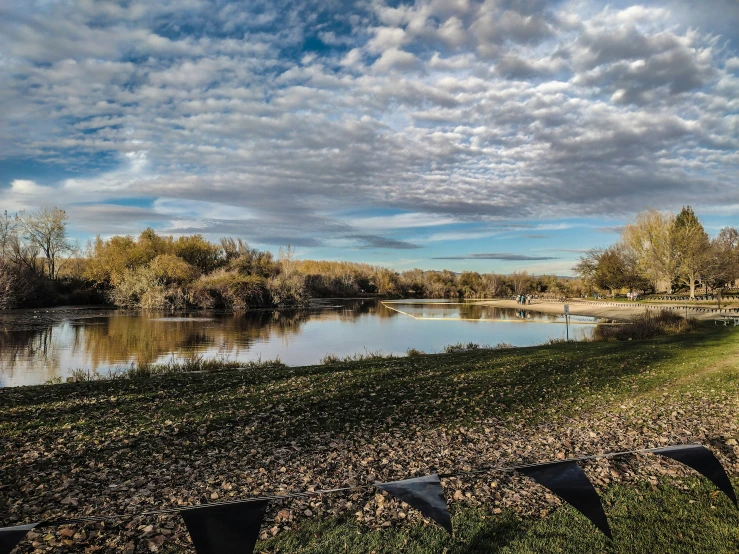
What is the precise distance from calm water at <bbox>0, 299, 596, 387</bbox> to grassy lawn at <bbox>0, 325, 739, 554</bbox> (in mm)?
6792

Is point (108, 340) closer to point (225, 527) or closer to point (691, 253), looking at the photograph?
point (225, 527)

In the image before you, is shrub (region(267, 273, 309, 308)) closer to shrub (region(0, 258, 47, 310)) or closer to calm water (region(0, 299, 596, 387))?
calm water (region(0, 299, 596, 387))

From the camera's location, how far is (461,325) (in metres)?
33.1

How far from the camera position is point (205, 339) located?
75.8 ft

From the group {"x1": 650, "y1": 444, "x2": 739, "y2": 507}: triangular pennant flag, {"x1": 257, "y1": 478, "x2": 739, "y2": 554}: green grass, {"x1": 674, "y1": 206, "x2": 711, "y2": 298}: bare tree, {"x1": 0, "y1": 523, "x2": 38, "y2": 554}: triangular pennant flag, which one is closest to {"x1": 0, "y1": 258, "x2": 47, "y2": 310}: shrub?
{"x1": 0, "y1": 523, "x2": 38, "y2": 554}: triangular pennant flag

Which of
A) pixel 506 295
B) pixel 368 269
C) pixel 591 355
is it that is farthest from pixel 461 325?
pixel 368 269

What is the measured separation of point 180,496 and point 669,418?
286 inches

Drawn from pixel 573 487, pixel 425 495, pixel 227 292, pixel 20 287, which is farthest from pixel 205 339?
pixel 20 287

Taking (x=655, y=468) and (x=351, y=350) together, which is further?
(x=351, y=350)

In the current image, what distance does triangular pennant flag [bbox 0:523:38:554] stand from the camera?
8.02ft

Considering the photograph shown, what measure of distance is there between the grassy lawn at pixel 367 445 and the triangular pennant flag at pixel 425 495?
2.45 feet

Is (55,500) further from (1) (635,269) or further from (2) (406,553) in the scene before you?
(1) (635,269)

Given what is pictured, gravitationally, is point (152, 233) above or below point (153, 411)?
above

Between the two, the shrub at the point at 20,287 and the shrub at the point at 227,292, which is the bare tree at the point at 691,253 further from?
the shrub at the point at 20,287
